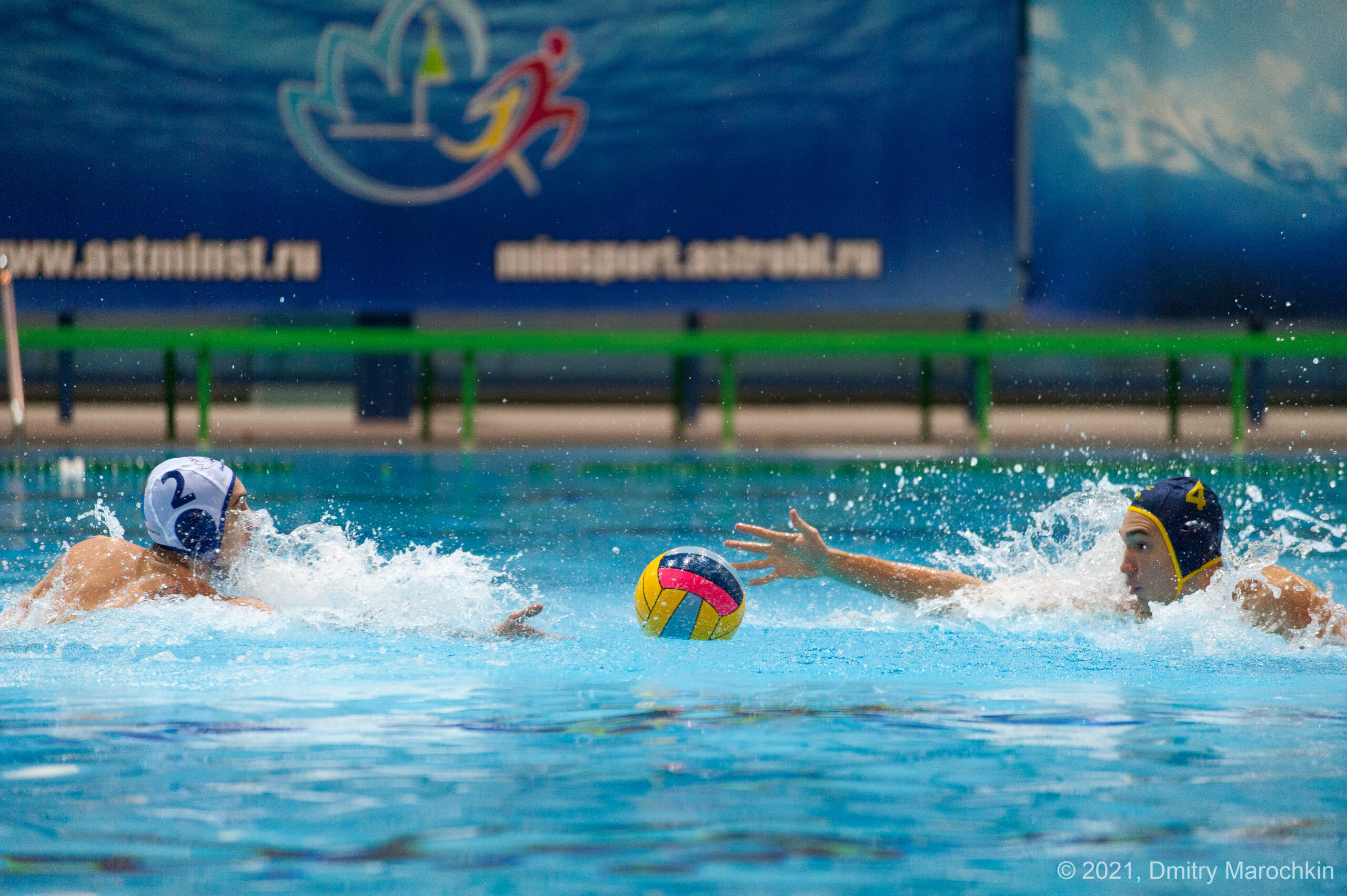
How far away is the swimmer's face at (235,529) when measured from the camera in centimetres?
492

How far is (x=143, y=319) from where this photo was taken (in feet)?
59.5

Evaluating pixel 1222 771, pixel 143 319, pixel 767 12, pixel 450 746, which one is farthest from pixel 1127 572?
pixel 143 319

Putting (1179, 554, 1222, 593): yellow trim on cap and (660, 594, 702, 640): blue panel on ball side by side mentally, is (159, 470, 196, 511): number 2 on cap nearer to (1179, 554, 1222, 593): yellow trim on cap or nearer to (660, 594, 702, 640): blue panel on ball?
(660, 594, 702, 640): blue panel on ball

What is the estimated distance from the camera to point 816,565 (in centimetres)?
479

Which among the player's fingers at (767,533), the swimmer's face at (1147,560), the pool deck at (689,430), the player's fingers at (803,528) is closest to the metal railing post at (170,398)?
the pool deck at (689,430)

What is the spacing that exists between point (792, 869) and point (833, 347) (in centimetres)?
1071

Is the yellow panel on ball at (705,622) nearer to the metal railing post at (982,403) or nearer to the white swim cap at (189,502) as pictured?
the white swim cap at (189,502)

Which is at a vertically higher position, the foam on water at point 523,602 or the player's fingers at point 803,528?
the player's fingers at point 803,528

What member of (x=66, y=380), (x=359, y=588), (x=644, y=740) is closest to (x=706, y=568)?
(x=644, y=740)

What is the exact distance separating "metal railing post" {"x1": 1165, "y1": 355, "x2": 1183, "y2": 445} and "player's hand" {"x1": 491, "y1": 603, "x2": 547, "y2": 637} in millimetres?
9424

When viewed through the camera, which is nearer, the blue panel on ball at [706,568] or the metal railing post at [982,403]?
the blue panel on ball at [706,568]

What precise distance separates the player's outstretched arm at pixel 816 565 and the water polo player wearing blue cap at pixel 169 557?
74 cm

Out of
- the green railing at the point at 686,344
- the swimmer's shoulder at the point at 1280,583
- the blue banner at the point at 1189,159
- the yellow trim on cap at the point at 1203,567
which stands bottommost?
the swimmer's shoulder at the point at 1280,583

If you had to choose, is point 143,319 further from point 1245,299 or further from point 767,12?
point 1245,299
